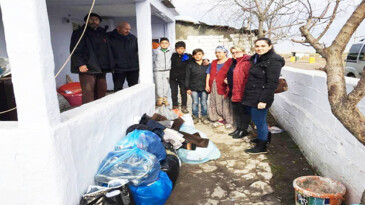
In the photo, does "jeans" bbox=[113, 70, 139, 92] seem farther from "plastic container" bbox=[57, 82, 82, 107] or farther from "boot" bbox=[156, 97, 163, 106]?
"plastic container" bbox=[57, 82, 82, 107]

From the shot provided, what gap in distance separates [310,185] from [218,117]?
306cm

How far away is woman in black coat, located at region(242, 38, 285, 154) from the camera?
3484 mm

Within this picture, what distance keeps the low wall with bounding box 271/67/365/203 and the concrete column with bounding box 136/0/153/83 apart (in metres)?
2.72

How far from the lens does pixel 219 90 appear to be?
16.7 feet

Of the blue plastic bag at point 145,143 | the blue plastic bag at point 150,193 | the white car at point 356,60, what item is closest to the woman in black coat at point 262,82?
the blue plastic bag at point 145,143

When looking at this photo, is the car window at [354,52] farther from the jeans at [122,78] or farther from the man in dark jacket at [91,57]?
the man in dark jacket at [91,57]

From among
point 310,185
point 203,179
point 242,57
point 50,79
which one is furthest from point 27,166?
point 242,57

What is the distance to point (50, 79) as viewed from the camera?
1.89 metres

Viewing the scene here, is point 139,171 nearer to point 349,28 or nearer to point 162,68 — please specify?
point 349,28

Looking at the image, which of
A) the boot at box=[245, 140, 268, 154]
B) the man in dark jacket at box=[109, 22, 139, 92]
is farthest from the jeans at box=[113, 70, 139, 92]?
the boot at box=[245, 140, 268, 154]

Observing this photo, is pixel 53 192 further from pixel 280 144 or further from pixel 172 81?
pixel 172 81

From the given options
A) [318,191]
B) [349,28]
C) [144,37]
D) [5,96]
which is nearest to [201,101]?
[144,37]

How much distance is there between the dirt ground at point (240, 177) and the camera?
2826mm

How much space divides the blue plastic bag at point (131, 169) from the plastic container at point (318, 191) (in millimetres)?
1381
